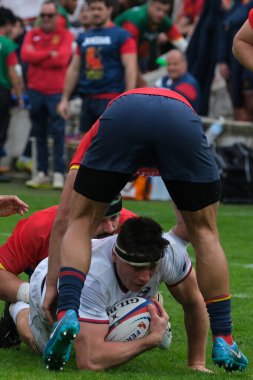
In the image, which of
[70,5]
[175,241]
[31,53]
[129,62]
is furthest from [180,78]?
[175,241]

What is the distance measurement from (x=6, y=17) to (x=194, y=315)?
9327 millimetres

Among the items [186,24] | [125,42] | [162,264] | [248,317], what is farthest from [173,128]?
[186,24]

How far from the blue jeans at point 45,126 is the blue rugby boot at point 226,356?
327 inches

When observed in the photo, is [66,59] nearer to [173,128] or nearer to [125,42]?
[125,42]

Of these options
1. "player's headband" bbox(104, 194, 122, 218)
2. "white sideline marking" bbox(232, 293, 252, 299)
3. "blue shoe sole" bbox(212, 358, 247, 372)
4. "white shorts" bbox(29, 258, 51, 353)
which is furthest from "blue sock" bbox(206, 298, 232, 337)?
"white sideline marking" bbox(232, 293, 252, 299)

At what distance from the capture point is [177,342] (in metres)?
6.07

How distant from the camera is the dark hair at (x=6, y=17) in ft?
46.1

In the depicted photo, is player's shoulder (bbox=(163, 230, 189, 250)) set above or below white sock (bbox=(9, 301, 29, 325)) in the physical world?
above

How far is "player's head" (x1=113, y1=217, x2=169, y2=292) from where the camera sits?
5039 mm

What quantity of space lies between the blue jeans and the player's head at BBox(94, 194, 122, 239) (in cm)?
764

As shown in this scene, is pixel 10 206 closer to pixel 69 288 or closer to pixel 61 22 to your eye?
pixel 69 288

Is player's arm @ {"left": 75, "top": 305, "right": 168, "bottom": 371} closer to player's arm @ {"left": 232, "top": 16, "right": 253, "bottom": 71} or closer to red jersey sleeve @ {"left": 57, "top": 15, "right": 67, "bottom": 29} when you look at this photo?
player's arm @ {"left": 232, "top": 16, "right": 253, "bottom": 71}

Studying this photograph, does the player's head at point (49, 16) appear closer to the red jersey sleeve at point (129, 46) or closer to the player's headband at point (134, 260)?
the red jersey sleeve at point (129, 46)

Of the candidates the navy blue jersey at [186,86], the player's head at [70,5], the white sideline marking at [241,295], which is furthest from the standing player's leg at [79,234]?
the player's head at [70,5]
